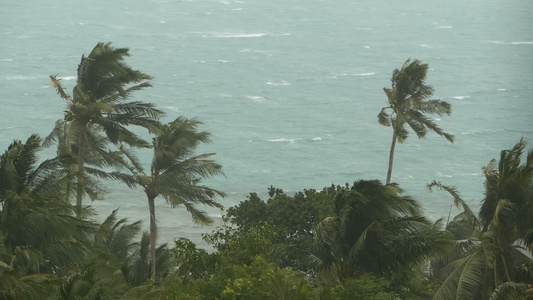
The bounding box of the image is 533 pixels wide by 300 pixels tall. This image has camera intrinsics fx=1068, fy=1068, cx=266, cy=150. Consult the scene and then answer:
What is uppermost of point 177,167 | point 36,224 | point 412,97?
point 412,97

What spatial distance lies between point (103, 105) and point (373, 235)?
16.4m

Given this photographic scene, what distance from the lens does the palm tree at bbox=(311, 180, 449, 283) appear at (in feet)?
99.0

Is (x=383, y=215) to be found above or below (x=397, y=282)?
above

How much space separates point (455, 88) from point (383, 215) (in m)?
161

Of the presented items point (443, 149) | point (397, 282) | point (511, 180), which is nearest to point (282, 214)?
point (397, 282)

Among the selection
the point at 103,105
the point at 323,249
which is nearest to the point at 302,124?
the point at 103,105

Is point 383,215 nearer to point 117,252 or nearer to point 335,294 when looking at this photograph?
point 335,294

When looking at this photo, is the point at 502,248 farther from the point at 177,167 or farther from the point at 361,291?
the point at 177,167

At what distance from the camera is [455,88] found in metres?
188

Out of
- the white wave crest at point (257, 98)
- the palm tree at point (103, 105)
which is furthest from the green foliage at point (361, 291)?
the white wave crest at point (257, 98)

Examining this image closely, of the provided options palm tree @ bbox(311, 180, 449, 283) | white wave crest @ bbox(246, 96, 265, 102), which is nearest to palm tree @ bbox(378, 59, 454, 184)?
palm tree @ bbox(311, 180, 449, 283)

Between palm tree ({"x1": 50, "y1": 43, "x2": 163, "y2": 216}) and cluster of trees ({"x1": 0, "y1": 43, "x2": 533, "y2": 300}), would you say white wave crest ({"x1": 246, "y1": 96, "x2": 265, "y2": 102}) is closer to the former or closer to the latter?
palm tree ({"x1": 50, "y1": 43, "x2": 163, "y2": 216})

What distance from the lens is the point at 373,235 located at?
3041 centimetres

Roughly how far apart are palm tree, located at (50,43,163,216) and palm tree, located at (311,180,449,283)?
585 inches
